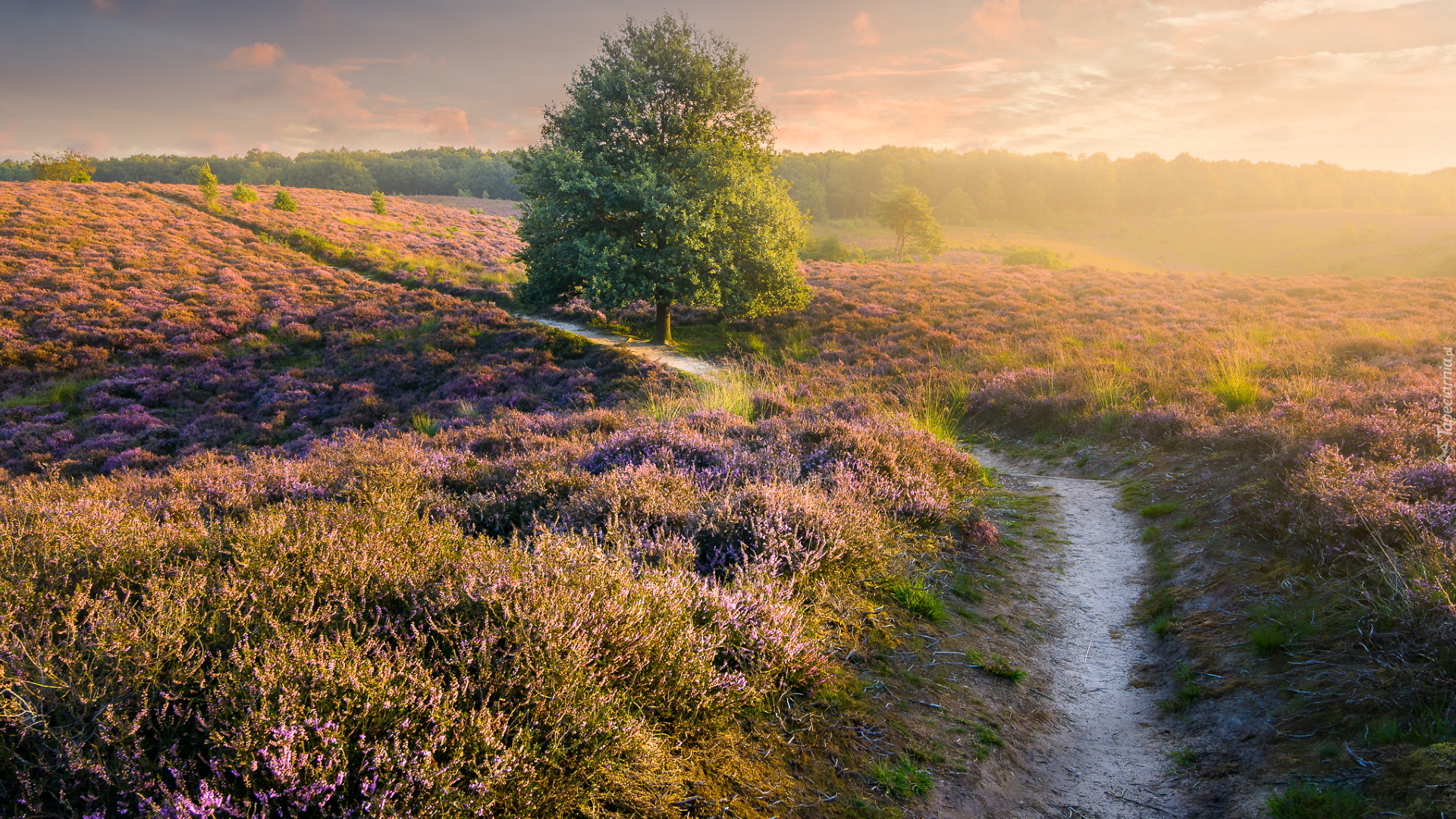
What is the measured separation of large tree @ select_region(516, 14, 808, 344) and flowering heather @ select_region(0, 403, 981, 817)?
13282 mm

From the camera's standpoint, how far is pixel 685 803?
2934 mm

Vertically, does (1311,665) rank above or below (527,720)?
below

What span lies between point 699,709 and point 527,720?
107 centimetres

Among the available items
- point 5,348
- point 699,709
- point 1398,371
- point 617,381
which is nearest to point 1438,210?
point 1398,371

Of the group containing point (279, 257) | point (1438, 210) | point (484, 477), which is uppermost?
point (1438, 210)

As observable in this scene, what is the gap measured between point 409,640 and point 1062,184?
150303 mm

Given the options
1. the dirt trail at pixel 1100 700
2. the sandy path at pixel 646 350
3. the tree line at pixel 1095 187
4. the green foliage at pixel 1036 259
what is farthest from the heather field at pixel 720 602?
the tree line at pixel 1095 187

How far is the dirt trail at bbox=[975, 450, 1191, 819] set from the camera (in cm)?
351

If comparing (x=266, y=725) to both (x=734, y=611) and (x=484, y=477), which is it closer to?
(x=734, y=611)

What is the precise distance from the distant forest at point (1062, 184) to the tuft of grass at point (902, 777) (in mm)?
111203

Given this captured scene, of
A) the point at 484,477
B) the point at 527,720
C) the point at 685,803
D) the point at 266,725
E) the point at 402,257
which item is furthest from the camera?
the point at 402,257

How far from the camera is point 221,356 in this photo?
19.0 meters

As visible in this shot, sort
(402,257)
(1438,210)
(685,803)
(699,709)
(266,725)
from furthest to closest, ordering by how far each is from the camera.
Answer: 1. (1438,210)
2. (402,257)
3. (699,709)
4. (685,803)
5. (266,725)

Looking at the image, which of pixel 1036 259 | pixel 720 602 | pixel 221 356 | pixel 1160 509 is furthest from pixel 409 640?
pixel 1036 259
